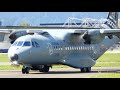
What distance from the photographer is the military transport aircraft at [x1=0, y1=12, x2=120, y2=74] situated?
24038mm

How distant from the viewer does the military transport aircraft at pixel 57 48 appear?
24.0m

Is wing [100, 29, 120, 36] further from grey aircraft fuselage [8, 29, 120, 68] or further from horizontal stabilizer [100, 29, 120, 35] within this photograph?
grey aircraft fuselage [8, 29, 120, 68]

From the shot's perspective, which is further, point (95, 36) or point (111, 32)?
point (95, 36)

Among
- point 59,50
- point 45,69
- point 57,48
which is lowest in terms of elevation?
point 45,69

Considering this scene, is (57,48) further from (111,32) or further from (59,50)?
(111,32)

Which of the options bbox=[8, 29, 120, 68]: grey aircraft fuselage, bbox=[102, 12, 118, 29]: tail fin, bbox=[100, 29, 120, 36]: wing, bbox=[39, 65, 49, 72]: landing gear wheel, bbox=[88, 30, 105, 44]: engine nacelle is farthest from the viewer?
bbox=[102, 12, 118, 29]: tail fin

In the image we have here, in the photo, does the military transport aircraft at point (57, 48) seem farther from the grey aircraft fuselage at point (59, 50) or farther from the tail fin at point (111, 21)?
the tail fin at point (111, 21)

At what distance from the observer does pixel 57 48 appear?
26.0 metres

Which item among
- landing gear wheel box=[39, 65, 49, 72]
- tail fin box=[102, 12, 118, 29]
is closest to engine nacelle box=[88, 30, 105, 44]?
landing gear wheel box=[39, 65, 49, 72]

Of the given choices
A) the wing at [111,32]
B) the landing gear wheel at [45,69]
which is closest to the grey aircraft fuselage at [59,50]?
the wing at [111,32]

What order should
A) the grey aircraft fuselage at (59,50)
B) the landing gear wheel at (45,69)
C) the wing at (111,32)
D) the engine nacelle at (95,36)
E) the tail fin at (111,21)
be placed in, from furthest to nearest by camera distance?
the tail fin at (111,21)
the engine nacelle at (95,36)
the wing at (111,32)
the landing gear wheel at (45,69)
the grey aircraft fuselage at (59,50)

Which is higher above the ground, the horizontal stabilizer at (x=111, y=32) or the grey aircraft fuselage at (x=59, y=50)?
the horizontal stabilizer at (x=111, y=32)

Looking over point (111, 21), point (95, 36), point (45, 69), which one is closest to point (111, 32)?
point (95, 36)
